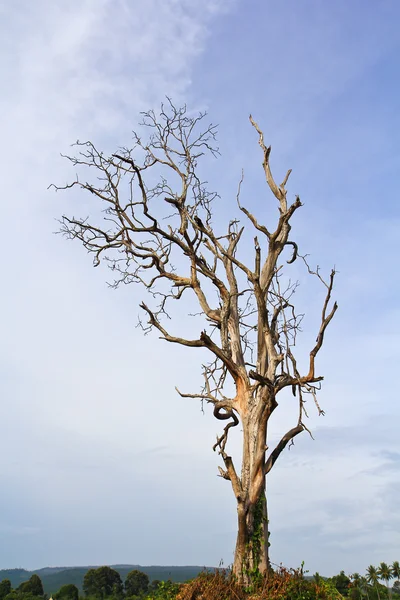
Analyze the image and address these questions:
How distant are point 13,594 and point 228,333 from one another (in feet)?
111

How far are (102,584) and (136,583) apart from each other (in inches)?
107

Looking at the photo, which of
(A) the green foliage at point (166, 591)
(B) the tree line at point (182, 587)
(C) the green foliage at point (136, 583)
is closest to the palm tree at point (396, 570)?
(B) the tree line at point (182, 587)

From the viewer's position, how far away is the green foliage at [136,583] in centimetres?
4177

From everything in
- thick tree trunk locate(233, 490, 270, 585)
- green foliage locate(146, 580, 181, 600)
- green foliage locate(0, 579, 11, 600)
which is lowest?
green foliage locate(0, 579, 11, 600)

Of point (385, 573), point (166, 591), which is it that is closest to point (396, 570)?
point (385, 573)

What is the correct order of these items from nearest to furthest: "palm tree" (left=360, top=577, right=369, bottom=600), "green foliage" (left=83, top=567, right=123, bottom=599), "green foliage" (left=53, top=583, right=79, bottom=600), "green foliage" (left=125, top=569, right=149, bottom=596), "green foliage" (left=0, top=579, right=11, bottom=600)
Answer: "green foliage" (left=0, top=579, right=11, bottom=600) → "green foliage" (left=53, top=583, right=79, bottom=600) → "green foliage" (left=125, top=569, right=149, bottom=596) → "green foliage" (left=83, top=567, right=123, bottom=599) → "palm tree" (left=360, top=577, right=369, bottom=600)

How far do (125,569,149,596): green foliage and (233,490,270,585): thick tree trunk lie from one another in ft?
123

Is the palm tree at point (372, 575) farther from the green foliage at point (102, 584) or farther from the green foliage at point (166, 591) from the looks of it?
the green foliage at point (166, 591)

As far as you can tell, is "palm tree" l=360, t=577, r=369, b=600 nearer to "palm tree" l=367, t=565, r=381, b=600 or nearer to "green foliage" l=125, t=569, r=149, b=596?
"palm tree" l=367, t=565, r=381, b=600

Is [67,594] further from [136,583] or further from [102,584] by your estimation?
[136,583]

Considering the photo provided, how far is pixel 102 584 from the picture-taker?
42656mm

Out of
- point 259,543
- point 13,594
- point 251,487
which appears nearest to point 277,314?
point 251,487

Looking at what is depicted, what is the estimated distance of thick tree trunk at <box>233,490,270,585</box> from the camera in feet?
26.8

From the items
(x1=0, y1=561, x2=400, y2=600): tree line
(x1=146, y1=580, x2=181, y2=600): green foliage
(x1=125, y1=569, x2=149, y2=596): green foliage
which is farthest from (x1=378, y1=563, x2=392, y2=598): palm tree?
(x1=146, y1=580, x2=181, y2=600): green foliage
